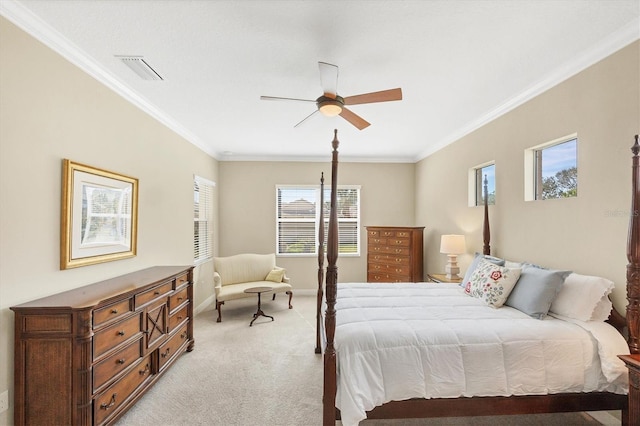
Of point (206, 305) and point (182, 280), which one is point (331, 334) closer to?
point (182, 280)

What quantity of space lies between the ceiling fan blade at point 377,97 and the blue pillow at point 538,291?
6.02 feet

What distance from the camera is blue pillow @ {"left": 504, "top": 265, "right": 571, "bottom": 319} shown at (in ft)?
7.82

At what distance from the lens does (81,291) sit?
232 cm

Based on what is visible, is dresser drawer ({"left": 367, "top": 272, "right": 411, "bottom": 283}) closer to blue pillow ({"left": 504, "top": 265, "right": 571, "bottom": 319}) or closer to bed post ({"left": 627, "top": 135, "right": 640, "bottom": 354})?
blue pillow ({"left": 504, "top": 265, "right": 571, "bottom": 319})

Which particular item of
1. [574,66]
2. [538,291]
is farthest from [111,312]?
[574,66]

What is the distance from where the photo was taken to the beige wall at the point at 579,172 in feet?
7.35

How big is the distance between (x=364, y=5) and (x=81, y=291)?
2791mm

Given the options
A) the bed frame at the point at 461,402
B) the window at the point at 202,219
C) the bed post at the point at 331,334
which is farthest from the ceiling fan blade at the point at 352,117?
the window at the point at 202,219

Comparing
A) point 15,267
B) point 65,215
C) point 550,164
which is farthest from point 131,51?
point 550,164


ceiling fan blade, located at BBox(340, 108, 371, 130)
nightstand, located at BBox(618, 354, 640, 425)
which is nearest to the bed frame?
nightstand, located at BBox(618, 354, 640, 425)

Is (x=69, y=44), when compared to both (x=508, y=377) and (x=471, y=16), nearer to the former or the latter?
(x=471, y=16)

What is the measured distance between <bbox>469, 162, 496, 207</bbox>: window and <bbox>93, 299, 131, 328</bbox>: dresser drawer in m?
3.99

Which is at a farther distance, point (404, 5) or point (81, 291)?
point (81, 291)

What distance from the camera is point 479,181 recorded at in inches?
167
